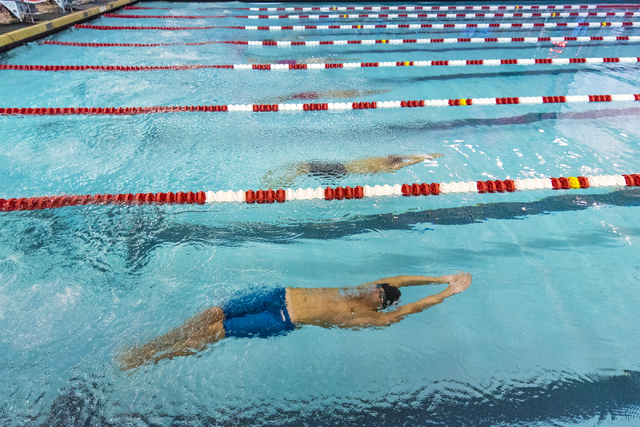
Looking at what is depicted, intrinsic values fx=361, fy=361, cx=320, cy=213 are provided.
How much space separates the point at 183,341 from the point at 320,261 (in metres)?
1.01

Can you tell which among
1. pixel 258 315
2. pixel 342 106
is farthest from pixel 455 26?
pixel 258 315

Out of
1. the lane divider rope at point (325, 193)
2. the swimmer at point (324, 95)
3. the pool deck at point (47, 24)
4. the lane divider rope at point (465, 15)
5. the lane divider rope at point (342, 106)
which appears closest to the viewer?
the lane divider rope at point (325, 193)

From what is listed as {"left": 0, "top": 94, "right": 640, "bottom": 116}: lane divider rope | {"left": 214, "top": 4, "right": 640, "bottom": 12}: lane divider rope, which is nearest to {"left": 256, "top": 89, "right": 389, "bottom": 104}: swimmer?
{"left": 0, "top": 94, "right": 640, "bottom": 116}: lane divider rope

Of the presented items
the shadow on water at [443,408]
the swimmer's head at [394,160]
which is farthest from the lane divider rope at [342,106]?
the shadow on water at [443,408]

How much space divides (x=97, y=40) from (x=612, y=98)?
8.29 metres

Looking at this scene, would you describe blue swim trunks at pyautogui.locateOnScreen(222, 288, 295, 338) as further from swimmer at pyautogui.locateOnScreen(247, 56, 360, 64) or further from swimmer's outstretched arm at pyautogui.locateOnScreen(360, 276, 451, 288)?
swimmer at pyautogui.locateOnScreen(247, 56, 360, 64)

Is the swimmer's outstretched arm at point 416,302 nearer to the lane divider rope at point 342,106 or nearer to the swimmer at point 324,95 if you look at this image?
the lane divider rope at point 342,106

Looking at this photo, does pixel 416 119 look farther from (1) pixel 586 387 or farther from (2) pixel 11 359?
(2) pixel 11 359

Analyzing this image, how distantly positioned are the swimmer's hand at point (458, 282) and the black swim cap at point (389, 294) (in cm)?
36

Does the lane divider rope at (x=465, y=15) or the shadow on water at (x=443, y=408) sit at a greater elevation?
the lane divider rope at (x=465, y=15)

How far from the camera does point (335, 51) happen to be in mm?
6531

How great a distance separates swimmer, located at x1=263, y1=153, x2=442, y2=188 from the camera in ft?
10.8

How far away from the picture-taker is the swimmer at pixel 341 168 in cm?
329

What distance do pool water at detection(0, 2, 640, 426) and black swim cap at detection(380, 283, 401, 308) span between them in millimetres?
120
